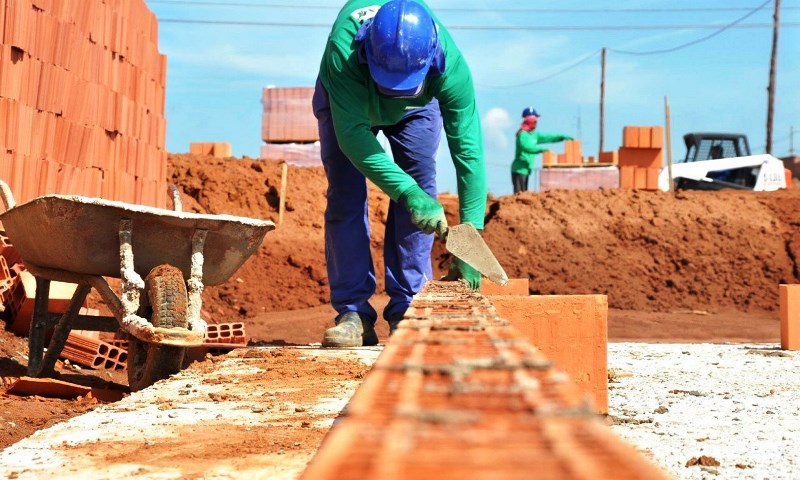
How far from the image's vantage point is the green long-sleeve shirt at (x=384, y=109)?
4.43 meters

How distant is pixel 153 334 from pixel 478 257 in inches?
57.4

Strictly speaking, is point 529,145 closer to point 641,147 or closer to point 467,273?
point 641,147

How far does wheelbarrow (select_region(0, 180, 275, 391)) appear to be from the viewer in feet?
13.4

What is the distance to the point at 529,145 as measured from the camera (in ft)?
50.1

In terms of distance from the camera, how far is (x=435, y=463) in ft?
2.86

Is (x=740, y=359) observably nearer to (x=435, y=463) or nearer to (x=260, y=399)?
(x=260, y=399)

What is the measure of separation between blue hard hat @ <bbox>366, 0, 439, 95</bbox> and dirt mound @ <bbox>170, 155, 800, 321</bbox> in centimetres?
688

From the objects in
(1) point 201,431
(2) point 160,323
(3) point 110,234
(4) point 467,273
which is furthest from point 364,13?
(1) point 201,431

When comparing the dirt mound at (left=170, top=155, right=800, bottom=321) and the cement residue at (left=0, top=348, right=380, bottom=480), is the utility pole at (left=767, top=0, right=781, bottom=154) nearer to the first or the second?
the dirt mound at (left=170, top=155, right=800, bottom=321)

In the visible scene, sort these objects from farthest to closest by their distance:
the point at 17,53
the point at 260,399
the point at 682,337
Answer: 1. the point at 682,337
2. the point at 17,53
3. the point at 260,399

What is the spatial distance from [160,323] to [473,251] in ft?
4.69

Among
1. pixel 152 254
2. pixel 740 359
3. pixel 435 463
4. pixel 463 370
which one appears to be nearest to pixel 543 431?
pixel 435 463

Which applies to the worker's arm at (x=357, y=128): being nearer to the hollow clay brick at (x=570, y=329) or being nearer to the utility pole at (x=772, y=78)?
the hollow clay brick at (x=570, y=329)

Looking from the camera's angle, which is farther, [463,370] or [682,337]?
[682,337]
